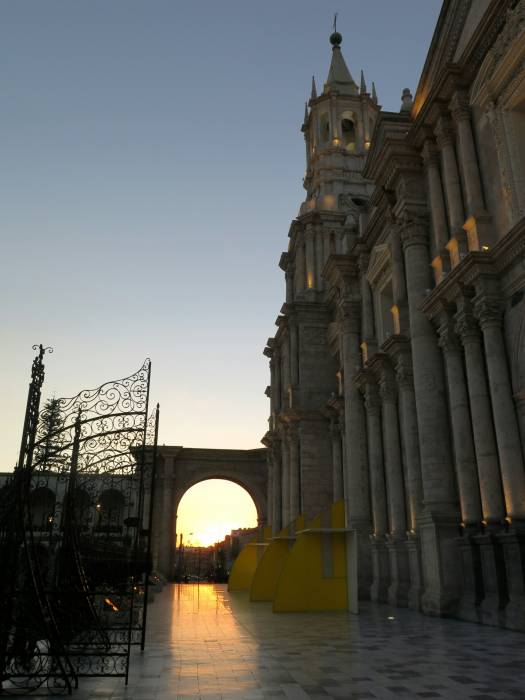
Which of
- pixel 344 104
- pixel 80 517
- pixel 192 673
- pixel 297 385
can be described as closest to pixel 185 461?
pixel 297 385

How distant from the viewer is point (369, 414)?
22781 millimetres

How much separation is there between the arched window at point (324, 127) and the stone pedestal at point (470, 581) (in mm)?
29276

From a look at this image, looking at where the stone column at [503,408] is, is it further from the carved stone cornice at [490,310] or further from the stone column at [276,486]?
the stone column at [276,486]

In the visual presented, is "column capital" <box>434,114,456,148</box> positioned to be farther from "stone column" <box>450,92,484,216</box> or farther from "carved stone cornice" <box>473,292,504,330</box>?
"carved stone cornice" <box>473,292,504,330</box>

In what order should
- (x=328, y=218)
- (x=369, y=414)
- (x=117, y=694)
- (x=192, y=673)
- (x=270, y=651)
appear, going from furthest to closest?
(x=328, y=218) → (x=369, y=414) → (x=270, y=651) → (x=192, y=673) → (x=117, y=694)

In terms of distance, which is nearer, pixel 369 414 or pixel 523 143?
pixel 523 143

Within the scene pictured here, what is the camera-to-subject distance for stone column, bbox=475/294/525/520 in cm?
1306

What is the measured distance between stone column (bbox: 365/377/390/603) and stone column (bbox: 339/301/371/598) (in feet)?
1.79

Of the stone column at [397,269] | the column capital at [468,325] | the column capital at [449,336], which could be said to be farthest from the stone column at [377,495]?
the column capital at [468,325]

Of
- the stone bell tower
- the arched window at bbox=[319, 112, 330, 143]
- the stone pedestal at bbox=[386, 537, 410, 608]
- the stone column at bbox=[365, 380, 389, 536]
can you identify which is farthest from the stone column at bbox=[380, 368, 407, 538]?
the arched window at bbox=[319, 112, 330, 143]

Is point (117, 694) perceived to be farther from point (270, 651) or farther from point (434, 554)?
point (434, 554)

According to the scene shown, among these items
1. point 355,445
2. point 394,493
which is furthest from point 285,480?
Result: point 394,493

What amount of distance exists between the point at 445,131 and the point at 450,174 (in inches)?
51.9

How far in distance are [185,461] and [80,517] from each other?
32.4m
